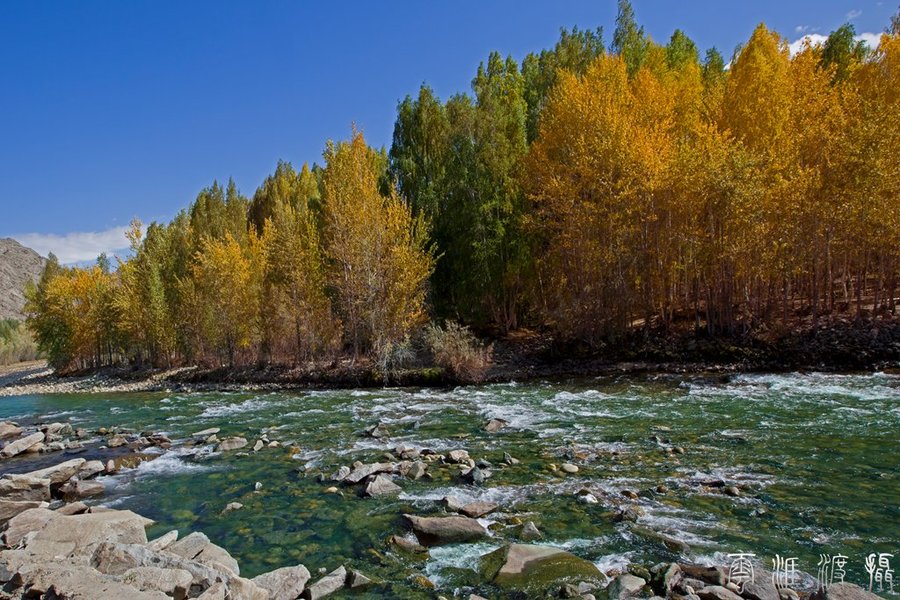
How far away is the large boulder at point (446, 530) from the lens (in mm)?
A: 6977

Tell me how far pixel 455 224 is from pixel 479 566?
2321 cm

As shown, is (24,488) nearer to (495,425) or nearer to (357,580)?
(357,580)

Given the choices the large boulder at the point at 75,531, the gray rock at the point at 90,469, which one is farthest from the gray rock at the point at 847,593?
the gray rock at the point at 90,469

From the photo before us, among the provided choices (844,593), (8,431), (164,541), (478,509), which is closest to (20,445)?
(8,431)

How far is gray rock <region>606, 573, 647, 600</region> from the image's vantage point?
17.6 feet

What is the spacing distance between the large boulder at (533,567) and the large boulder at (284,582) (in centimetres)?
210

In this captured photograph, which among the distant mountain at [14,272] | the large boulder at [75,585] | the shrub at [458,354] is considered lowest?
the large boulder at [75,585]

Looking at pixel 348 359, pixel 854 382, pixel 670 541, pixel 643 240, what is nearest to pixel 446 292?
pixel 348 359

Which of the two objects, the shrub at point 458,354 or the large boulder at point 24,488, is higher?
the shrub at point 458,354

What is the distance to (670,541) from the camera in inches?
253

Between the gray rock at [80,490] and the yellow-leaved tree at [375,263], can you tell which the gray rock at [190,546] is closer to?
the gray rock at [80,490]

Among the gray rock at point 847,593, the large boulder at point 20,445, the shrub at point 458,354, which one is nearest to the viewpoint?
the gray rock at point 847,593

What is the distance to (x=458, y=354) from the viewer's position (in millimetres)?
21453

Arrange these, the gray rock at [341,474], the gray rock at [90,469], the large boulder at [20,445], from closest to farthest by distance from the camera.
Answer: the gray rock at [341,474], the gray rock at [90,469], the large boulder at [20,445]
